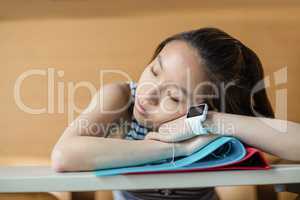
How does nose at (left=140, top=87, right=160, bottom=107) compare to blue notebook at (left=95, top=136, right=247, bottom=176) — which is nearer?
blue notebook at (left=95, top=136, right=247, bottom=176)

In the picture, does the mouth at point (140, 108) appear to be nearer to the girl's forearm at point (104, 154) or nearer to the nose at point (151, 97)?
the nose at point (151, 97)

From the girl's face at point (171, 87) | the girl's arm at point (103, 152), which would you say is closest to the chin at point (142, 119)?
the girl's face at point (171, 87)

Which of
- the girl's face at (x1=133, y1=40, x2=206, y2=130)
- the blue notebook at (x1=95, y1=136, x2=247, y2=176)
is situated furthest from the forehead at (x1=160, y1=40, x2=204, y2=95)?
the blue notebook at (x1=95, y1=136, x2=247, y2=176)

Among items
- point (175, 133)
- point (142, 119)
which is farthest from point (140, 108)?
point (175, 133)

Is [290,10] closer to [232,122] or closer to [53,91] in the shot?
[232,122]

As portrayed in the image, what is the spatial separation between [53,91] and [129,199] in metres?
0.22

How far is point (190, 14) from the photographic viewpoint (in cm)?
71

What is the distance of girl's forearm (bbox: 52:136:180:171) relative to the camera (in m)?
0.53

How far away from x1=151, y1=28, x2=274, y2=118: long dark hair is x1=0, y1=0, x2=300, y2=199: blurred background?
0.02 m

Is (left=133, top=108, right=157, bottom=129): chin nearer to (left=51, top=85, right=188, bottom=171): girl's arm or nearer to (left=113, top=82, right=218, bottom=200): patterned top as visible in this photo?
(left=113, top=82, right=218, bottom=200): patterned top

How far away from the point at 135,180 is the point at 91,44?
0.28 metres

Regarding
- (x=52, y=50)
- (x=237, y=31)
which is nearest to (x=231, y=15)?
(x=237, y=31)

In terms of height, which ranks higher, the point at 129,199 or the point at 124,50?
the point at 124,50

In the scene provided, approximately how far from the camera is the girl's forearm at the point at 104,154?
1.73 feet
